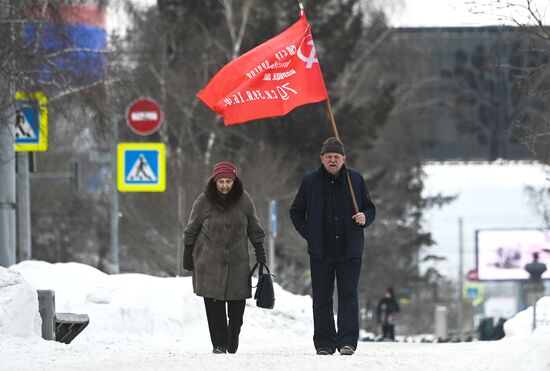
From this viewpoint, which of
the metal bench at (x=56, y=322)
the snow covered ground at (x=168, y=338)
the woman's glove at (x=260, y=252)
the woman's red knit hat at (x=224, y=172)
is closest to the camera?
the snow covered ground at (x=168, y=338)

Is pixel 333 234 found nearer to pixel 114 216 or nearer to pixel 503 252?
pixel 114 216

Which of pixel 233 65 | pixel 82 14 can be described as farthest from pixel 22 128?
pixel 233 65

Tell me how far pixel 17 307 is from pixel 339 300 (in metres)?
2.75

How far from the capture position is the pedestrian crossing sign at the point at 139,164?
28.4 metres

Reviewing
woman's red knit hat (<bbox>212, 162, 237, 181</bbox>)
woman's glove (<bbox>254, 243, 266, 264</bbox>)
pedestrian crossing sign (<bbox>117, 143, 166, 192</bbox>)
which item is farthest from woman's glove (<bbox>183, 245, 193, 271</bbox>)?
pedestrian crossing sign (<bbox>117, 143, 166, 192</bbox>)

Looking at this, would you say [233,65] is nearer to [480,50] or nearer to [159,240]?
[159,240]

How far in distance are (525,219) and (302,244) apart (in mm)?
47813

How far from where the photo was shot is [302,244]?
44625 mm

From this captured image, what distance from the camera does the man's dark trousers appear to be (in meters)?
14.8

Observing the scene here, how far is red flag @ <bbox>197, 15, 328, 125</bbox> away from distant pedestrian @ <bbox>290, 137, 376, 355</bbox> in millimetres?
1590

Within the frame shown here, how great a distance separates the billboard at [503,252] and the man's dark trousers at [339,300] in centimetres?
5286

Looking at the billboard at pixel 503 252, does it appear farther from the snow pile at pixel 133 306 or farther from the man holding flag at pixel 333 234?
the man holding flag at pixel 333 234

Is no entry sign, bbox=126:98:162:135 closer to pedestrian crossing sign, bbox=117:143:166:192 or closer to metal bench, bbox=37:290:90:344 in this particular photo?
pedestrian crossing sign, bbox=117:143:166:192

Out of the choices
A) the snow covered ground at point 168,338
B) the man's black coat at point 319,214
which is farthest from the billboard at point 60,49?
the man's black coat at point 319,214
